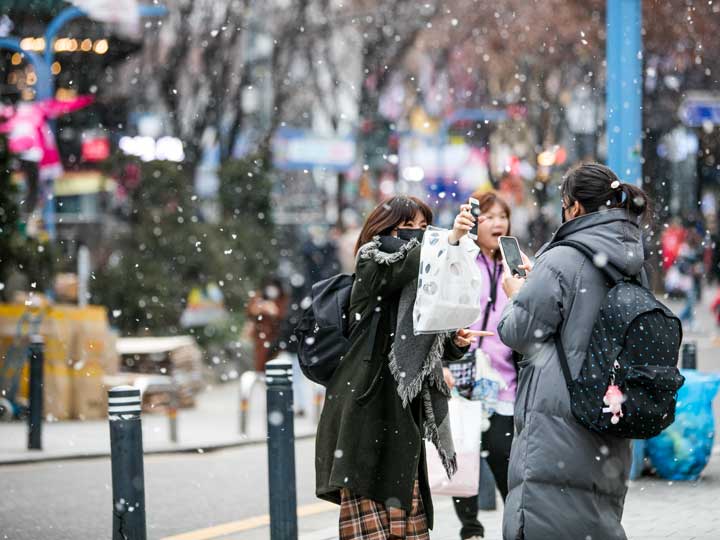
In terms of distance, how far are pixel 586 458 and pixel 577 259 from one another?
2.26 feet

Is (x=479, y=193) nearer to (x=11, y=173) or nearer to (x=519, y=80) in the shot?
(x=11, y=173)

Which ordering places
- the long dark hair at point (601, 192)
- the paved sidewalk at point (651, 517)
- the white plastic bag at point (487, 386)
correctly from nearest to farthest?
the long dark hair at point (601, 192) → the white plastic bag at point (487, 386) → the paved sidewalk at point (651, 517)

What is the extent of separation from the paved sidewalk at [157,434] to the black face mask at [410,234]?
6.29 meters

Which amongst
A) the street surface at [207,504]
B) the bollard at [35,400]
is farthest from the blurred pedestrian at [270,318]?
the bollard at [35,400]

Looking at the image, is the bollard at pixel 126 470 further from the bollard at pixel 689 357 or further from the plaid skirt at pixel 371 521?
the bollard at pixel 689 357

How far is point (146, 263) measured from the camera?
57.6ft

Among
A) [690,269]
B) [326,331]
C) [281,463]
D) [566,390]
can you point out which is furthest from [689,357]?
[690,269]

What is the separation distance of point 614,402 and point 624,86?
15.4 feet

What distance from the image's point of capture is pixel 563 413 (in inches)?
172

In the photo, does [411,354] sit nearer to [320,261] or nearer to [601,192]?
[601,192]

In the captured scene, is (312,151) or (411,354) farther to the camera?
(312,151)

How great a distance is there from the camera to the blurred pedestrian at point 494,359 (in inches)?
259

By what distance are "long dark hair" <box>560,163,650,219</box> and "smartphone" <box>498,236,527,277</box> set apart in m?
0.47

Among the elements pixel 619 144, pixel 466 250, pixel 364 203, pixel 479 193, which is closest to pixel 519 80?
pixel 364 203
